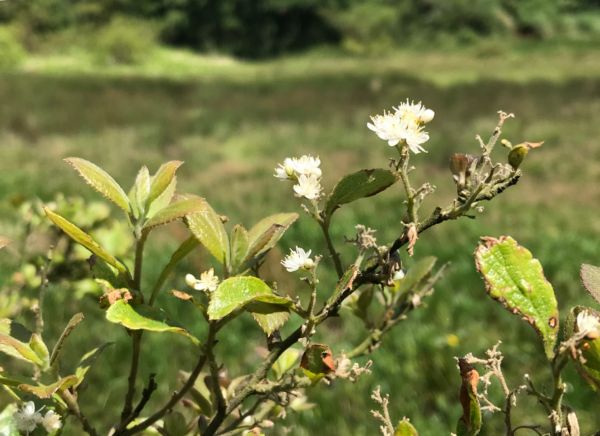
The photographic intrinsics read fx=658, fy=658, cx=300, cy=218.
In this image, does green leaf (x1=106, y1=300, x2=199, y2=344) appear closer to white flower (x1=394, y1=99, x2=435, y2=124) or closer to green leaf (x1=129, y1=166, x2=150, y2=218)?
green leaf (x1=129, y1=166, x2=150, y2=218)

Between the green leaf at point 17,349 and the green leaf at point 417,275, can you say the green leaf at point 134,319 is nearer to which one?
the green leaf at point 17,349

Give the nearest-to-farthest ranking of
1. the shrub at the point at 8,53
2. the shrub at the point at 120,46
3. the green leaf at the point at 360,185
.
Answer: the green leaf at the point at 360,185, the shrub at the point at 8,53, the shrub at the point at 120,46

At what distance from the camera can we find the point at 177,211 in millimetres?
454

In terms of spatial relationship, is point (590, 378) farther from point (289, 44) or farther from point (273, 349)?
point (289, 44)

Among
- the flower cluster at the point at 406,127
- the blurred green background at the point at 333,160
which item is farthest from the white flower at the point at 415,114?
the blurred green background at the point at 333,160

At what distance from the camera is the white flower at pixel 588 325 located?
1.10 feet

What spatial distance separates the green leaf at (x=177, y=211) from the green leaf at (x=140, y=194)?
5 cm

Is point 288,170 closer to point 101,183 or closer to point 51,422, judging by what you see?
point 101,183

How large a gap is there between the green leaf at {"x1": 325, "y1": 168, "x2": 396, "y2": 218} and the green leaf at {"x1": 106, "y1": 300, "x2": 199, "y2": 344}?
0.46ft

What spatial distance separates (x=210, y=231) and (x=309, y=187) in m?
0.08

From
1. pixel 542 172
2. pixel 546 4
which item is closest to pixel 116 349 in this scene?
pixel 542 172

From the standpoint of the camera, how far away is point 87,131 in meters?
9.99

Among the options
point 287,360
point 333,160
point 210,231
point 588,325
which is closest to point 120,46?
point 333,160

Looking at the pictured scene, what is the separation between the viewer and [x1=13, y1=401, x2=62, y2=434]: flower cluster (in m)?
0.47
